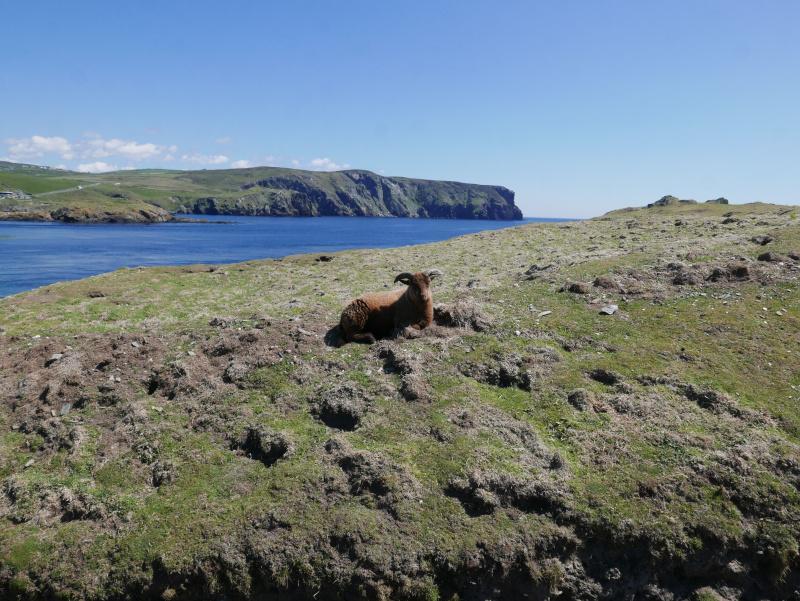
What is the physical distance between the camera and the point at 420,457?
29.2 feet

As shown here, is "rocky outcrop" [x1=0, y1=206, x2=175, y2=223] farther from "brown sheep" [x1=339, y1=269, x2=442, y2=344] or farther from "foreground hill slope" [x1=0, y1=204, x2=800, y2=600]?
"brown sheep" [x1=339, y1=269, x2=442, y2=344]

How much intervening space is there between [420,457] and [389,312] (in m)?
6.64

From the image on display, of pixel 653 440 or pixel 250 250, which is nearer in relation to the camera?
pixel 653 440

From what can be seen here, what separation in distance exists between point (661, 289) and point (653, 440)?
10331mm

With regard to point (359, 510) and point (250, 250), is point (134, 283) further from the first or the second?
point (250, 250)

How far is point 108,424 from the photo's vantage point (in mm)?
10164

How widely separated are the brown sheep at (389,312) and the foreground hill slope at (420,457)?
0.75 meters

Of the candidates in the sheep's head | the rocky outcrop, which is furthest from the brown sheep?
the rocky outcrop

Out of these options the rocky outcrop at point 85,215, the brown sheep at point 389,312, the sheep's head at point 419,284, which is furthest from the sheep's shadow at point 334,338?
the rocky outcrop at point 85,215

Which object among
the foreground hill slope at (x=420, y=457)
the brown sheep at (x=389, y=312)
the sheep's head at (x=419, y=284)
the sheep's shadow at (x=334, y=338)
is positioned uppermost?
the sheep's head at (x=419, y=284)

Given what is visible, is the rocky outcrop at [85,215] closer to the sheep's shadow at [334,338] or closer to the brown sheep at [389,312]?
the sheep's shadow at [334,338]

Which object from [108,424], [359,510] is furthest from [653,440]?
[108,424]

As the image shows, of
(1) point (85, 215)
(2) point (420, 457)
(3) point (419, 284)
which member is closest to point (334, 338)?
(3) point (419, 284)

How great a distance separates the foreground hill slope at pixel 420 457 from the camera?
7109mm
